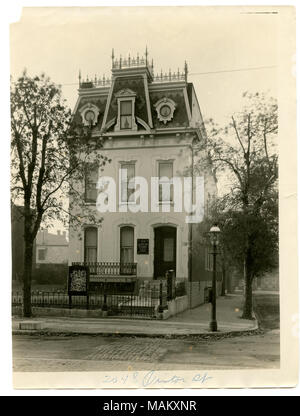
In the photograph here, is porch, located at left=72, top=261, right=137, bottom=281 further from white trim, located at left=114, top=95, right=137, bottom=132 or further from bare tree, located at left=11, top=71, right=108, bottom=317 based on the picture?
white trim, located at left=114, top=95, right=137, bottom=132

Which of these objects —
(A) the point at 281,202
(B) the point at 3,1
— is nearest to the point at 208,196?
(A) the point at 281,202

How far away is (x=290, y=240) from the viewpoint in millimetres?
6922

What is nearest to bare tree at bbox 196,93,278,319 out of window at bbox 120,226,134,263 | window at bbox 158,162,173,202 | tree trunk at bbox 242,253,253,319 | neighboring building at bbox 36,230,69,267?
tree trunk at bbox 242,253,253,319

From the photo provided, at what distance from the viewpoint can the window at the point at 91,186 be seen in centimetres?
734

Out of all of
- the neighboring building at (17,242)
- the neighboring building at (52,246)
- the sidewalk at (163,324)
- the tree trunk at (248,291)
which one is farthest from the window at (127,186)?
the tree trunk at (248,291)

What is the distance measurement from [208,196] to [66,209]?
1.85 m

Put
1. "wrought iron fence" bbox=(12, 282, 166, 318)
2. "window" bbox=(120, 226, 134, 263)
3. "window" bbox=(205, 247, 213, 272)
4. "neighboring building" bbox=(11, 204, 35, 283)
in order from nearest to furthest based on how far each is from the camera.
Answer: "neighboring building" bbox=(11, 204, 35, 283), "window" bbox=(120, 226, 134, 263), "wrought iron fence" bbox=(12, 282, 166, 318), "window" bbox=(205, 247, 213, 272)

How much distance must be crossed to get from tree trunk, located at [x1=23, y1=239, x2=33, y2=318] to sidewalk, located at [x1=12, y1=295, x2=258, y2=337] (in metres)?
0.15

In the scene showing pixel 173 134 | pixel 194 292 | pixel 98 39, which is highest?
pixel 98 39

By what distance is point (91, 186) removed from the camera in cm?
735

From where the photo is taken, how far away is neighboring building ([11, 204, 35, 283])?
7117 millimetres

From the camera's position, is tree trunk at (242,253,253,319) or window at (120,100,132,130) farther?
window at (120,100,132,130)

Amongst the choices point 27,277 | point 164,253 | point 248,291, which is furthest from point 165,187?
point 27,277
